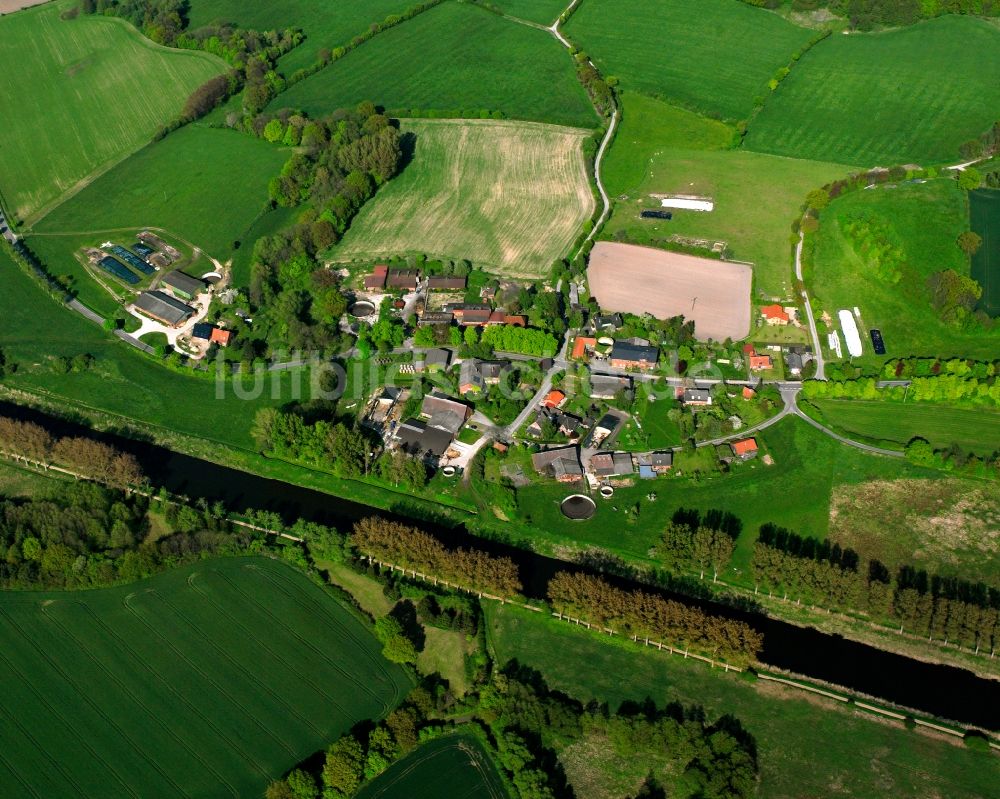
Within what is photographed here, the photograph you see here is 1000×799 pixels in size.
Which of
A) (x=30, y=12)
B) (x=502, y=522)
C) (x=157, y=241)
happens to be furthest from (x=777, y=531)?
(x=30, y=12)

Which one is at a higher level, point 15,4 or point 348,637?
point 15,4

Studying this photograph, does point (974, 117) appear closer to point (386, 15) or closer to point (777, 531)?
point (777, 531)

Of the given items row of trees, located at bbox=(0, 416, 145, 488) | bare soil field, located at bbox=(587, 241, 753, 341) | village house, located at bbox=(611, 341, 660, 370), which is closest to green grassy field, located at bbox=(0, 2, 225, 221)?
row of trees, located at bbox=(0, 416, 145, 488)

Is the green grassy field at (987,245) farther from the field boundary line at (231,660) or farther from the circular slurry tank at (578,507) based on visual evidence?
the field boundary line at (231,660)

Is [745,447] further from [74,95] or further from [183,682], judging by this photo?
[74,95]

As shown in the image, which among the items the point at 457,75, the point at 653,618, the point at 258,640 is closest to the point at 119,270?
the point at 258,640
